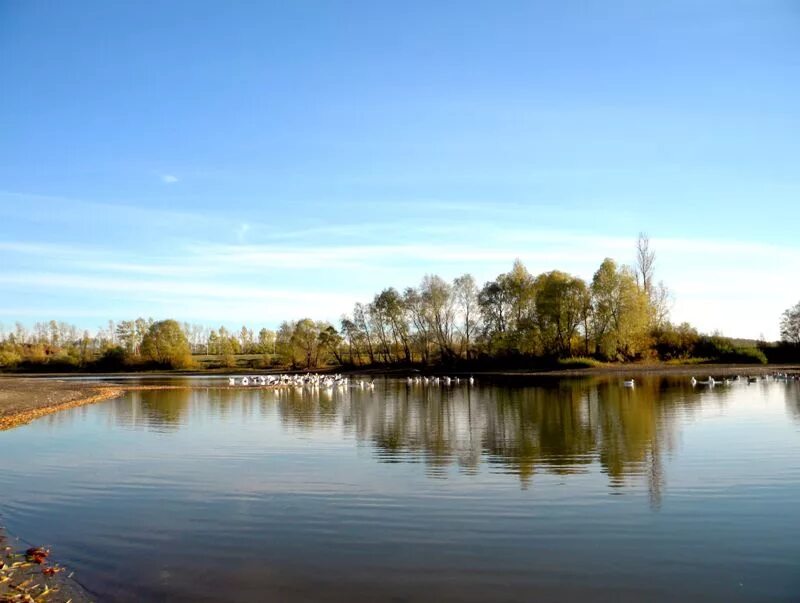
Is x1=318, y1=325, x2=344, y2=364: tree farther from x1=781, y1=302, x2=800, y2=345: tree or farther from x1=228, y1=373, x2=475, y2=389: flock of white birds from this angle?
x1=781, y1=302, x2=800, y2=345: tree

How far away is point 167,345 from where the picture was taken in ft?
372

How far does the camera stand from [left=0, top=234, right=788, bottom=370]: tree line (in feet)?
236

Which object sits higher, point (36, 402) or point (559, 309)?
point (559, 309)

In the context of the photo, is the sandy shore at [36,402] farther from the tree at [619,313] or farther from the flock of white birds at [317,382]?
the tree at [619,313]

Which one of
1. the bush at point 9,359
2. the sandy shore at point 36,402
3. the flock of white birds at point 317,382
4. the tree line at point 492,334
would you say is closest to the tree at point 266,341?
the tree line at point 492,334

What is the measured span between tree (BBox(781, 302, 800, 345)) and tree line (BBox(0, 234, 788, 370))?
15 centimetres

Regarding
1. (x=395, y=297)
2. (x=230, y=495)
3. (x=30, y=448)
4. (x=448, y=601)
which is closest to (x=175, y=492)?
(x=230, y=495)

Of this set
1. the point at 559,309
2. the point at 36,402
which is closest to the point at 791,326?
the point at 559,309

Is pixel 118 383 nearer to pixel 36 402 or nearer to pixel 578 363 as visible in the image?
pixel 36 402

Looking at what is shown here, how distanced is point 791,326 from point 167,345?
9623 cm

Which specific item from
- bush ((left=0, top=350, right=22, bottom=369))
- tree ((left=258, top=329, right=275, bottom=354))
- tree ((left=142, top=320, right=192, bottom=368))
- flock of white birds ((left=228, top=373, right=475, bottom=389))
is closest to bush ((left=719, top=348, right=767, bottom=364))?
flock of white birds ((left=228, top=373, right=475, bottom=389))

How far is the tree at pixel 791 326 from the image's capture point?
71.6 m

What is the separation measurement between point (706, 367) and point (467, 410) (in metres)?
44.9

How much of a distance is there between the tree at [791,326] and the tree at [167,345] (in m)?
92.2
